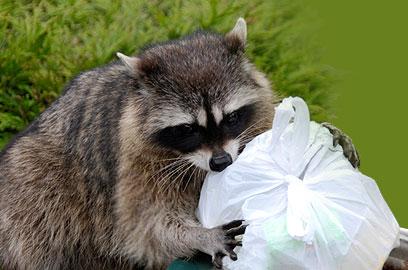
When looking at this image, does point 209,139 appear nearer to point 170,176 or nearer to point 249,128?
point 249,128

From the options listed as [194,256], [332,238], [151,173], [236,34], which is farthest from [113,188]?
[332,238]

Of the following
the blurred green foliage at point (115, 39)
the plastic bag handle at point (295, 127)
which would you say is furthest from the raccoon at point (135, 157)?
the blurred green foliage at point (115, 39)

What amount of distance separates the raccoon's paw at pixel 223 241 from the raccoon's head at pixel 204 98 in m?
0.27

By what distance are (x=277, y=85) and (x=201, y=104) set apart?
2500 mm

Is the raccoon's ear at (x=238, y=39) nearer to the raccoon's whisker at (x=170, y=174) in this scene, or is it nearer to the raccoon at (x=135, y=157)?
the raccoon at (x=135, y=157)

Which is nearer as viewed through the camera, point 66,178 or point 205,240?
point 205,240

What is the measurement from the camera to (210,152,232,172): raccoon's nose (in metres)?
4.11

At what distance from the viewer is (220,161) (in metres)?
4.11

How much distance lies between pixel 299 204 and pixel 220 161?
450 millimetres

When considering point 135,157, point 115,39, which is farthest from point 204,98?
point 115,39

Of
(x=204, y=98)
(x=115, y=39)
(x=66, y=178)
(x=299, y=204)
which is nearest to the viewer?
(x=299, y=204)

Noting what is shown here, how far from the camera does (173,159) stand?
4379 millimetres

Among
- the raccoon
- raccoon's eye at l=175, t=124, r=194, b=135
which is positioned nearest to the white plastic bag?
the raccoon

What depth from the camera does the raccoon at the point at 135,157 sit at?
4.25 metres
